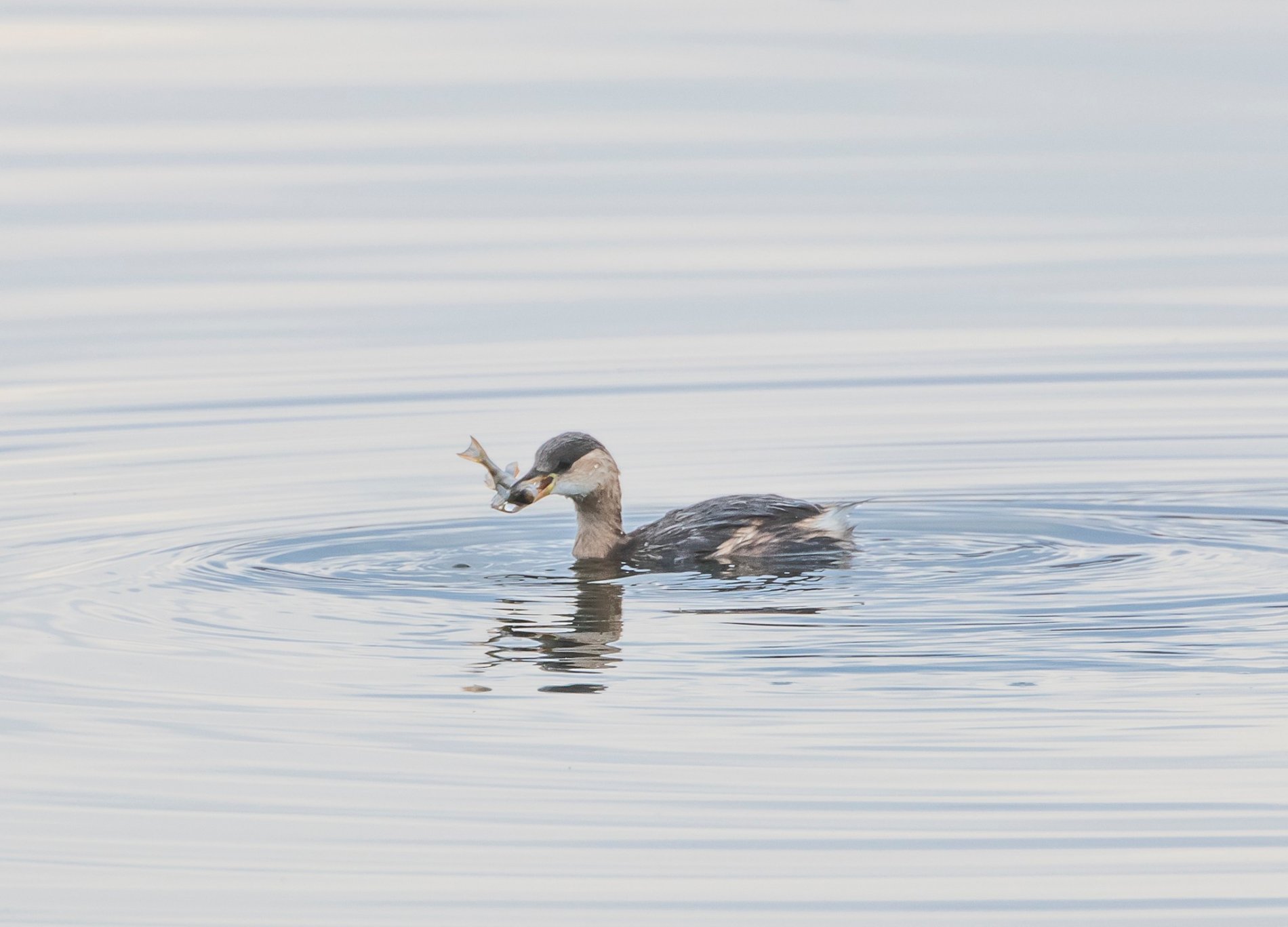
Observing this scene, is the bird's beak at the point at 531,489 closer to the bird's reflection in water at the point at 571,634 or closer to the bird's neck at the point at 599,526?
the bird's neck at the point at 599,526

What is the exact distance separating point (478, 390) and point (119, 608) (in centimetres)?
506

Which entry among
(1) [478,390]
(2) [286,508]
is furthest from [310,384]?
(2) [286,508]

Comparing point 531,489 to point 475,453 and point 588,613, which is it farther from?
point 588,613

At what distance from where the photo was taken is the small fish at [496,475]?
40.3 ft

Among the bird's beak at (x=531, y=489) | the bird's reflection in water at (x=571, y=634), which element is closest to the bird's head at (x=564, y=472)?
the bird's beak at (x=531, y=489)

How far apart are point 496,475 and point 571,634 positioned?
2034 millimetres

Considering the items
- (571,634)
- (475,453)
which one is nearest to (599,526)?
(475,453)

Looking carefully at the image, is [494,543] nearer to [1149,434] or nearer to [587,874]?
[1149,434]

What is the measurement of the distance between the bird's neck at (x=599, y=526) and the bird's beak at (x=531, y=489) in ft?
0.52

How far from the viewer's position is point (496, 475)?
12.5 m

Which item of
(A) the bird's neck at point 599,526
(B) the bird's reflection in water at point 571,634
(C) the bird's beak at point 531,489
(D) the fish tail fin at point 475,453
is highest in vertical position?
(D) the fish tail fin at point 475,453

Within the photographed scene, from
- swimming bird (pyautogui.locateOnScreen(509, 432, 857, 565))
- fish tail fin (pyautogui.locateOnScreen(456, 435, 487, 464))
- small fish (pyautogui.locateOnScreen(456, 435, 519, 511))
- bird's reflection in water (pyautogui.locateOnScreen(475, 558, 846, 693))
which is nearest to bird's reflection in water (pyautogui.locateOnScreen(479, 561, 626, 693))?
bird's reflection in water (pyautogui.locateOnScreen(475, 558, 846, 693))

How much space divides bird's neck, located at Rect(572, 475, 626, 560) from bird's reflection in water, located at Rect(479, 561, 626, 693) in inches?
20.1

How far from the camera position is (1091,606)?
417 inches
